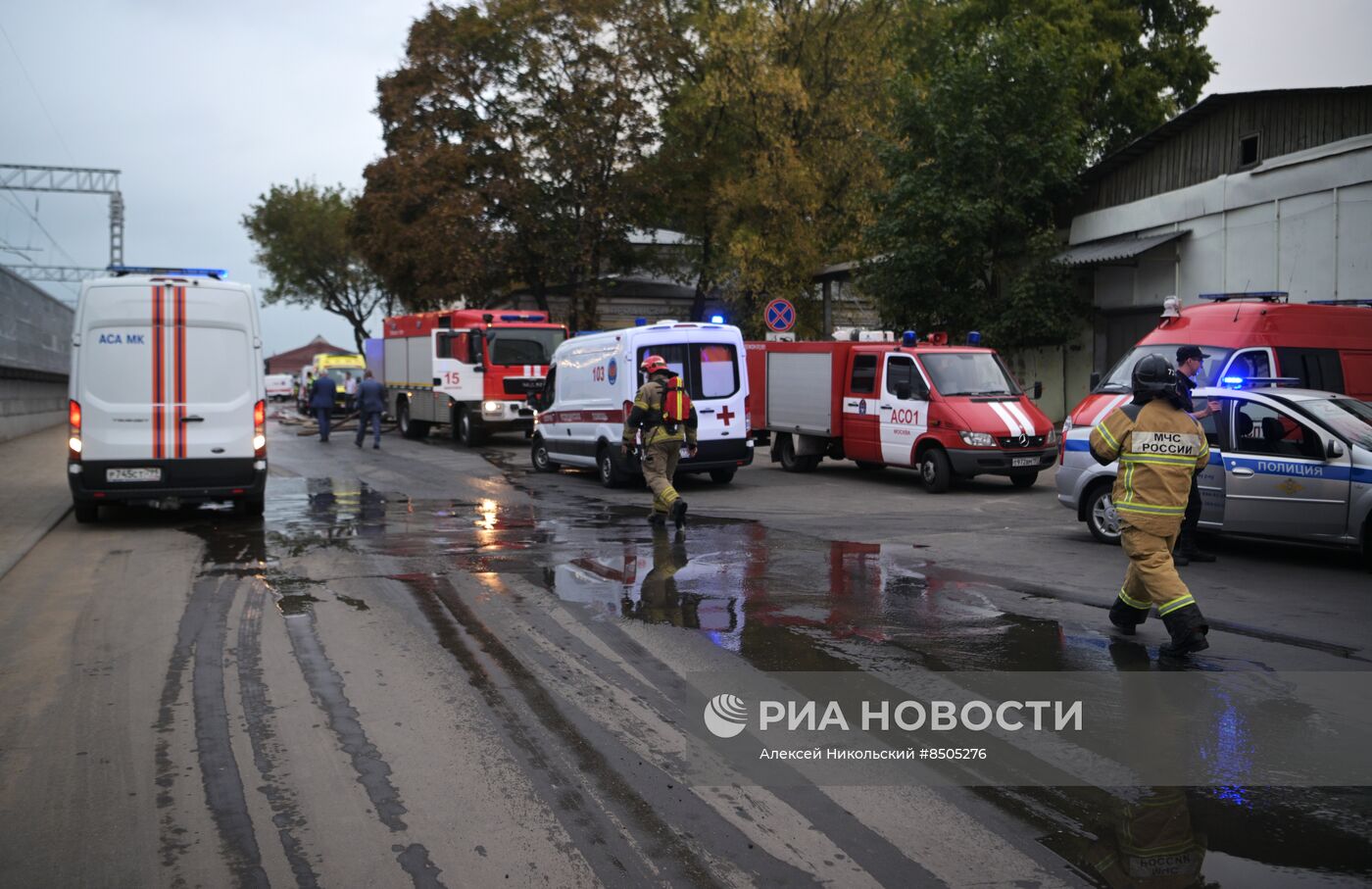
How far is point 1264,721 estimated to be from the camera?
5473 mm

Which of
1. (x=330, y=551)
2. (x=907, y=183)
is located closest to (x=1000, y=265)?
(x=907, y=183)

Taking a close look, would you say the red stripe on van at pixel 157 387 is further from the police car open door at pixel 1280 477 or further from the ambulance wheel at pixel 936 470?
the police car open door at pixel 1280 477

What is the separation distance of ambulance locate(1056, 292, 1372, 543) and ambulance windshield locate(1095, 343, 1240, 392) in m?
0.01

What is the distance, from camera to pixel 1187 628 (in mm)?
6469

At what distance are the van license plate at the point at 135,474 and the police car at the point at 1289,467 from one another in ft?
32.5

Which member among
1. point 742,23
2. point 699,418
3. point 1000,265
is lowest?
point 699,418

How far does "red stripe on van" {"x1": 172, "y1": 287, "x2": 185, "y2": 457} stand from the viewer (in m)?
12.6

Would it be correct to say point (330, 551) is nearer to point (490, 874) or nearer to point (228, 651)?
point (228, 651)

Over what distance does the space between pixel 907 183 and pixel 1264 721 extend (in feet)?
66.9

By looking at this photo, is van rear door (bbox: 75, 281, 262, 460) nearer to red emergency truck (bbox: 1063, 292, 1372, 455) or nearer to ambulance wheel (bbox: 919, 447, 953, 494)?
ambulance wheel (bbox: 919, 447, 953, 494)

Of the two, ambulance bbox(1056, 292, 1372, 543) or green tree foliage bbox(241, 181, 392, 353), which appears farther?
green tree foliage bbox(241, 181, 392, 353)

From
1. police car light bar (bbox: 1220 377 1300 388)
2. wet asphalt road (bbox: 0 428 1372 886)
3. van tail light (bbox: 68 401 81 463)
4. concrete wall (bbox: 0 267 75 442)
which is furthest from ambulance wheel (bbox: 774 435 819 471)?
concrete wall (bbox: 0 267 75 442)

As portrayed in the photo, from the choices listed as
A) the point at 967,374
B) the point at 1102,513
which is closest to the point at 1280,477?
the point at 1102,513

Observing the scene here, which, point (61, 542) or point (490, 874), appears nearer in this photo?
point (490, 874)
